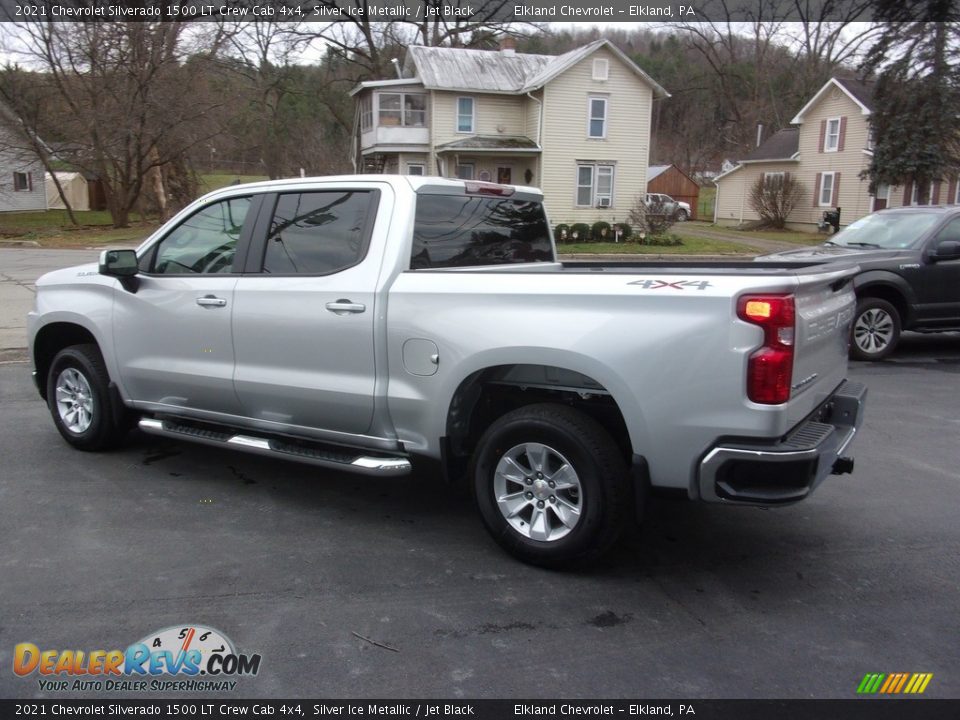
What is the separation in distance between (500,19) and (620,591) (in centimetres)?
4643

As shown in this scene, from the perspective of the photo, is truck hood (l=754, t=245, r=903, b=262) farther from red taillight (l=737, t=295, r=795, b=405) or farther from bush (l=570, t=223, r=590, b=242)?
bush (l=570, t=223, r=590, b=242)

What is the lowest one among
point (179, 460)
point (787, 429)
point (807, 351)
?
point (179, 460)

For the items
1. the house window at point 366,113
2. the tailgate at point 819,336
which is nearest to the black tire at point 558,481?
the tailgate at point 819,336

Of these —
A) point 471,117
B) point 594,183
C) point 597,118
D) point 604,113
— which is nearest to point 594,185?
point 594,183

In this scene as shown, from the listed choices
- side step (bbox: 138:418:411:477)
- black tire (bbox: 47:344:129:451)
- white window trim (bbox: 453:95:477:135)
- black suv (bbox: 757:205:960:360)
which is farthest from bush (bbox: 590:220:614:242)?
side step (bbox: 138:418:411:477)

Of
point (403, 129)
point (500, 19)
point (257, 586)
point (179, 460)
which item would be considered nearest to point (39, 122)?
point (403, 129)

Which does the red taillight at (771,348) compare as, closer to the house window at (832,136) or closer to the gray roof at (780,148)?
the house window at (832,136)

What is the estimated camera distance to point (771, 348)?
3316 millimetres

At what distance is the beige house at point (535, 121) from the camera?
3312 cm

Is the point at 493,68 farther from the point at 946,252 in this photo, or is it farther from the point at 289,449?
the point at 289,449

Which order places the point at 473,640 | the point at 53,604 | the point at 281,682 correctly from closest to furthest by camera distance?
1. the point at 281,682
2. the point at 473,640
3. the point at 53,604

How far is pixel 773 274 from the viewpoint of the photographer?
3.48 meters

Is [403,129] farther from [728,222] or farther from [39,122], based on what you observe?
[728,222]

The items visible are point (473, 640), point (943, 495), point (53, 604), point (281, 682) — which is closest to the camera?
point (281, 682)
